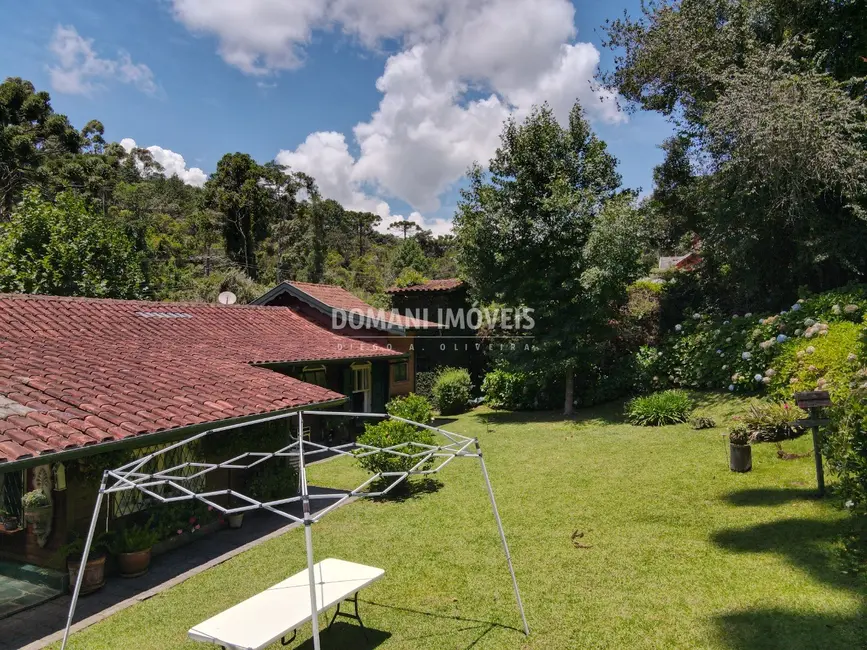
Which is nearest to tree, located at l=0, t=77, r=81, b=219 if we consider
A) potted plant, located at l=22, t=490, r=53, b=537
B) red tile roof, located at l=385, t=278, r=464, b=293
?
red tile roof, located at l=385, t=278, r=464, b=293

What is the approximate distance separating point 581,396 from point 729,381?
17.0 ft

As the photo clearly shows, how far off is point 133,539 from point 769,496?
9.75 meters

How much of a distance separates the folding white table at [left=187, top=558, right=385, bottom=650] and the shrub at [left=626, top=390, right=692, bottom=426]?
11399 mm

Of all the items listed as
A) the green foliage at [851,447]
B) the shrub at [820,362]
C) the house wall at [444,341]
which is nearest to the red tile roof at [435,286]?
the house wall at [444,341]

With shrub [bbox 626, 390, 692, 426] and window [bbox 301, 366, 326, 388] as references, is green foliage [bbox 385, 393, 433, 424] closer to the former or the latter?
window [bbox 301, 366, 326, 388]

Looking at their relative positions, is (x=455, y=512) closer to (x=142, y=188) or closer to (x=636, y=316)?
(x=636, y=316)

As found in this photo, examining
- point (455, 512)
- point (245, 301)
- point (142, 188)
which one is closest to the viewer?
point (455, 512)

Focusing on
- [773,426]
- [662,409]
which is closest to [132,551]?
[773,426]

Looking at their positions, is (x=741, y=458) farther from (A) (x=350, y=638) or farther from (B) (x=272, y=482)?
(B) (x=272, y=482)

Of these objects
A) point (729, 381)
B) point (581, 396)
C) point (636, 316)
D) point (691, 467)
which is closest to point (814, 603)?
point (691, 467)

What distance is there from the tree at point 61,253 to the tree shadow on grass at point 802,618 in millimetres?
20071

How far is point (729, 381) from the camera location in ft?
51.3

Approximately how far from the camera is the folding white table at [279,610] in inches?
177

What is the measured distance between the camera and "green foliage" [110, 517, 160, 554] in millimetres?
7371
